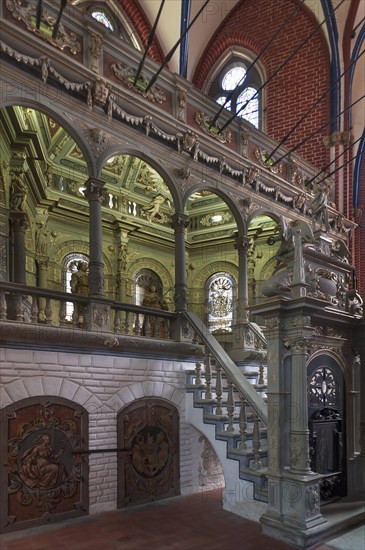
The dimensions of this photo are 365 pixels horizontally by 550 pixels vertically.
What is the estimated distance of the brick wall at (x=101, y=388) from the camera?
21.5 ft

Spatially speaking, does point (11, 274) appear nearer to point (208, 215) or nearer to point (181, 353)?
point (181, 353)

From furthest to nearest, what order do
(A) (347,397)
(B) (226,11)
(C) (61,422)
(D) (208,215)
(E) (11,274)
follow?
1. (B) (226,11)
2. (D) (208,215)
3. (E) (11,274)
4. (A) (347,397)
5. (C) (61,422)

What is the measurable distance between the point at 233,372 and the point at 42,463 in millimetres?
3115

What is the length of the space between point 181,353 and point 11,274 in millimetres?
4085

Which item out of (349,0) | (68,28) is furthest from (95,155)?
(349,0)

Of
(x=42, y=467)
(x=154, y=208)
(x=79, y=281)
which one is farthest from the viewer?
(x=154, y=208)

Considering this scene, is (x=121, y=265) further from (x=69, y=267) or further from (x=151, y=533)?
(x=151, y=533)

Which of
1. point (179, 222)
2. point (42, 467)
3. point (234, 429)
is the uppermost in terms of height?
point (179, 222)

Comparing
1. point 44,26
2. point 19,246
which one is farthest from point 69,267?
point 44,26

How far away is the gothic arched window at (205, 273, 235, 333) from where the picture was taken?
15.2 metres

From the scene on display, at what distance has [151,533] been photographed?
628 centimetres

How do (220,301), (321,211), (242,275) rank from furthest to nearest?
(220,301)
(242,275)
(321,211)

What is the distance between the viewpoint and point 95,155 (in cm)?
830

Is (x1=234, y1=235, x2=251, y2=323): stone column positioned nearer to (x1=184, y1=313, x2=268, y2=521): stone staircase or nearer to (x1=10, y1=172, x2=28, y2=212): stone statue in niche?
(x1=184, y1=313, x2=268, y2=521): stone staircase
